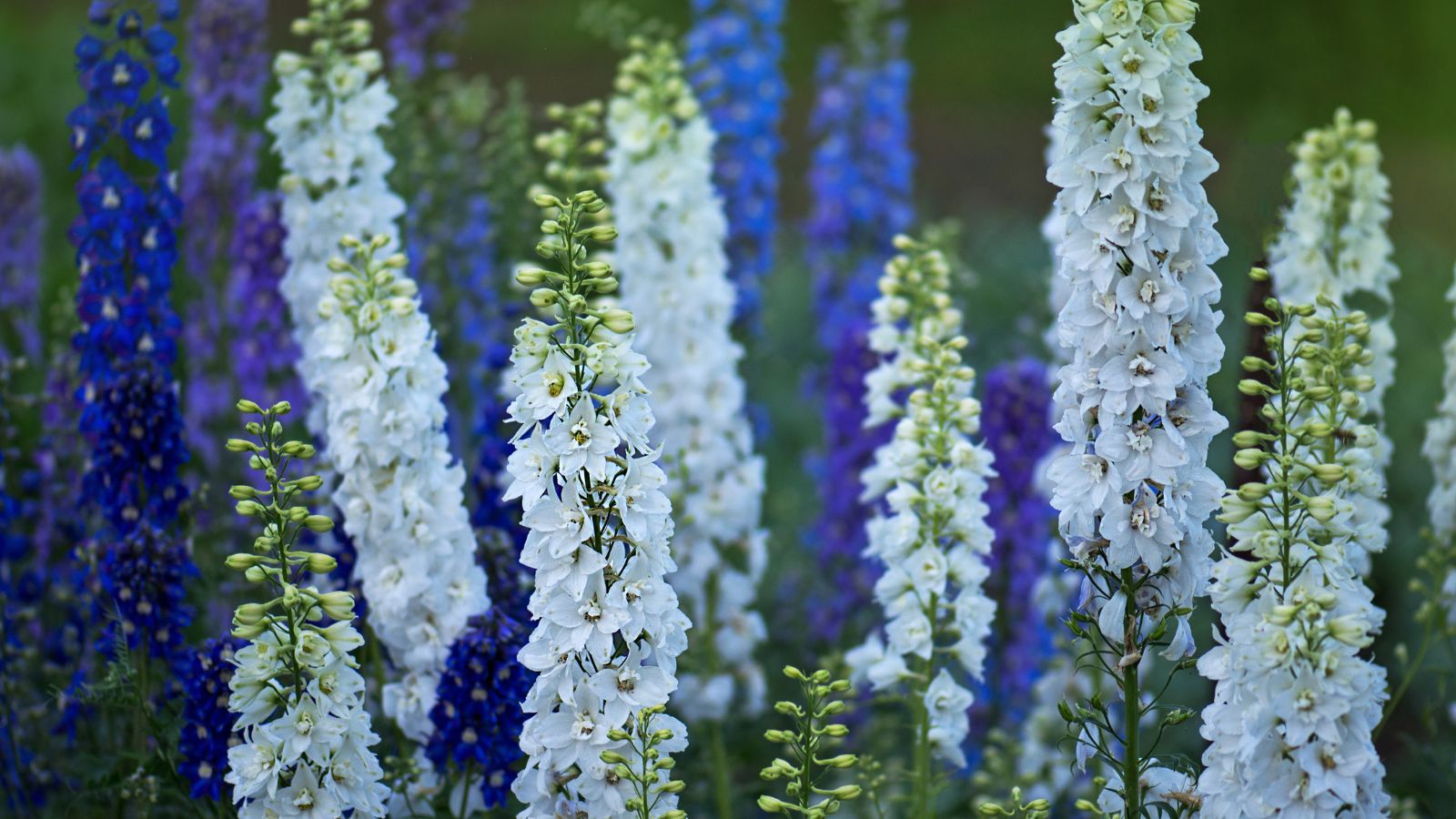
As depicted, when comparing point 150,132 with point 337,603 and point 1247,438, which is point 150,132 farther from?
point 1247,438

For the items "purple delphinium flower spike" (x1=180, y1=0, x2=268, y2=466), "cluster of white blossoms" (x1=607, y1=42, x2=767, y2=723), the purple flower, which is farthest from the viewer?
the purple flower

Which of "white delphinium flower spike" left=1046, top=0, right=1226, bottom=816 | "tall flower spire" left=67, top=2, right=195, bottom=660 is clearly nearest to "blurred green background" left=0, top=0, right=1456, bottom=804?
"tall flower spire" left=67, top=2, right=195, bottom=660

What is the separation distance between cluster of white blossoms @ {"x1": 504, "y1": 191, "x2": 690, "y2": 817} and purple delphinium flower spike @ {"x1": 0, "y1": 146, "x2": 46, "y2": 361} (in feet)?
12.8

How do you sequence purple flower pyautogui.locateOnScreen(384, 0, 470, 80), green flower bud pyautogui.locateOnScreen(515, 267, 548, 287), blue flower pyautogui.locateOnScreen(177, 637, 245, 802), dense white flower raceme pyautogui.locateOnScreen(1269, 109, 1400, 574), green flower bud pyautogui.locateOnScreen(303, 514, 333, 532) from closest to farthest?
green flower bud pyautogui.locateOnScreen(515, 267, 548, 287)
green flower bud pyautogui.locateOnScreen(303, 514, 333, 532)
blue flower pyautogui.locateOnScreen(177, 637, 245, 802)
dense white flower raceme pyautogui.locateOnScreen(1269, 109, 1400, 574)
purple flower pyautogui.locateOnScreen(384, 0, 470, 80)

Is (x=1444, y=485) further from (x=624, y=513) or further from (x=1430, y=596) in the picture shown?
(x=624, y=513)

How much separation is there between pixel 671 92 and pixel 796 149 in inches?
374

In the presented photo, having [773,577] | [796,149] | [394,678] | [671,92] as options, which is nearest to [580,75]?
[796,149]

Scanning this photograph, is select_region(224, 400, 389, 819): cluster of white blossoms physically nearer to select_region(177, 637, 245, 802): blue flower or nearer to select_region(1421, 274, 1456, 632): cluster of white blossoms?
select_region(177, 637, 245, 802): blue flower

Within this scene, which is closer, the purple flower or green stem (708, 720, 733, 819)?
green stem (708, 720, 733, 819)

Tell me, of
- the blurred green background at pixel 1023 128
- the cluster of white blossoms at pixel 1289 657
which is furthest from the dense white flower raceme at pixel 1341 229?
the cluster of white blossoms at pixel 1289 657

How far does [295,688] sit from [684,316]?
2.22m

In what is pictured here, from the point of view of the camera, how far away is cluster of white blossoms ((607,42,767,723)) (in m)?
5.04

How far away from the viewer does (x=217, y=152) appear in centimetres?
597

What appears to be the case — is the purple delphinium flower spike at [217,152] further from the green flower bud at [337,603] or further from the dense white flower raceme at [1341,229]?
the dense white flower raceme at [1341,229]
